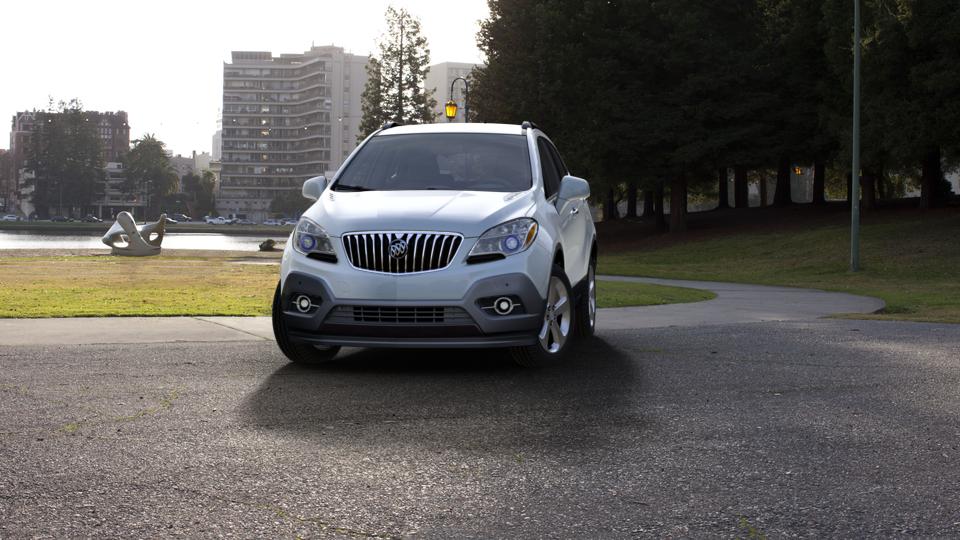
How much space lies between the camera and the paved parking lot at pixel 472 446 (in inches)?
148

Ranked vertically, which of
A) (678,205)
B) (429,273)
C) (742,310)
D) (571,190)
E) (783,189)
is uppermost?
(783,189)

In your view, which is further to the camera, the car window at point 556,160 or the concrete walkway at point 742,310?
the concrete walkway at point 742,310

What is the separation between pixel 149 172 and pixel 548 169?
15827 cm

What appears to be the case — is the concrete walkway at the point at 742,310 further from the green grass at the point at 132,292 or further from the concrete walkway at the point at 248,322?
the green grass at the point at 132,292

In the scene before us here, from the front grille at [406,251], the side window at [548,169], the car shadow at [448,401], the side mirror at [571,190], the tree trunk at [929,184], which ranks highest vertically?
the tree trunk at [929,184]

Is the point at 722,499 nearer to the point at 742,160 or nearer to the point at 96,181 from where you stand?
the point at 742,160

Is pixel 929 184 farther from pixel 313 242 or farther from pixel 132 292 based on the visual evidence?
pixel 313 242

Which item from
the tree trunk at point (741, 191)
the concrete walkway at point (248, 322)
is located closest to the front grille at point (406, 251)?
the concrete walkway at point (248, 322)

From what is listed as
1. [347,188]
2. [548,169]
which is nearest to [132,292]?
[347,188]

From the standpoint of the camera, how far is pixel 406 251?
695 cm

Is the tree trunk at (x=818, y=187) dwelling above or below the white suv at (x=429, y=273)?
above

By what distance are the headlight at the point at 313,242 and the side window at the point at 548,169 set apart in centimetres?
191

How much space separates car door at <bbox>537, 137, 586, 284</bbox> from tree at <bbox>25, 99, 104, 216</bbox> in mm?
141091

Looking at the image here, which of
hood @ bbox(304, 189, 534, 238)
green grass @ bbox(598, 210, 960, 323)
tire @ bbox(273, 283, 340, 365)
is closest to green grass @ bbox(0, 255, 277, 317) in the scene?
tire @ bbox(273, 283, 340, 365)
